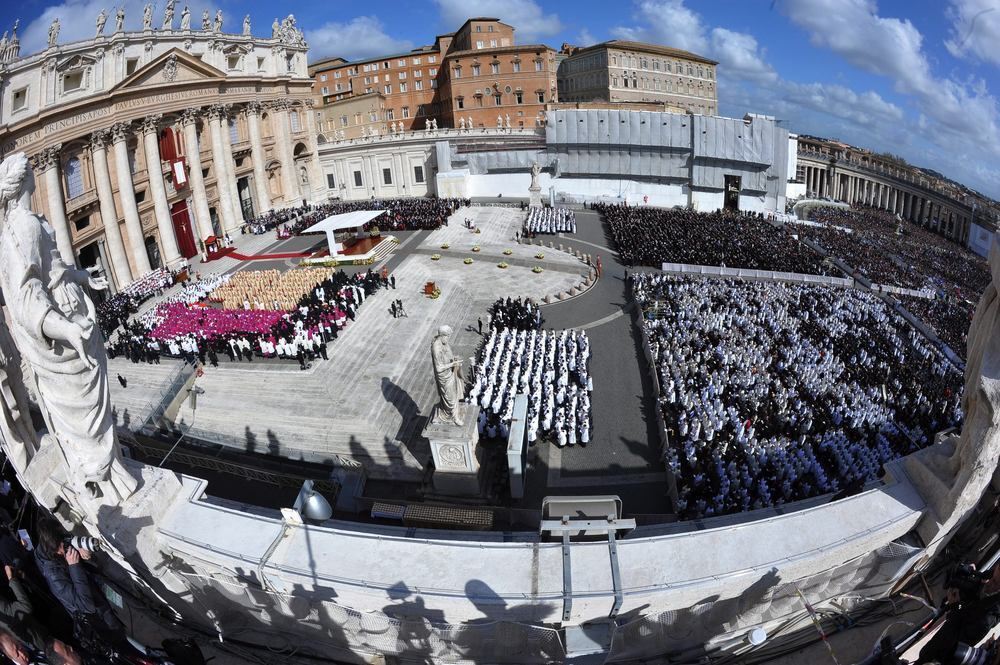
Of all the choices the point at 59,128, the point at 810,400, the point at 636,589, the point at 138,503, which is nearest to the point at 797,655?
the point at 636,589

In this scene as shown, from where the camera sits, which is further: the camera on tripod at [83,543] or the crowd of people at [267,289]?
the crowd of people at [267,289]

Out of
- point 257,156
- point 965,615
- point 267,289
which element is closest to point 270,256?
point 267,289

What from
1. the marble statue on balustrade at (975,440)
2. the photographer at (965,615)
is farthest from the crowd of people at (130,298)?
the photographer at (965,615)

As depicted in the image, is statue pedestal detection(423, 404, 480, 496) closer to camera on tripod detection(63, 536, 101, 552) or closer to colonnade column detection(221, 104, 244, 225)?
camera on tripod detection(63, 536, 101, 552)

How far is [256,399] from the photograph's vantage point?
19.4 m

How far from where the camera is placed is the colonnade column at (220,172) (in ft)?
138

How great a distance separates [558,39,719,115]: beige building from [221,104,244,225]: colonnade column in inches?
1835

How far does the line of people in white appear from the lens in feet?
135

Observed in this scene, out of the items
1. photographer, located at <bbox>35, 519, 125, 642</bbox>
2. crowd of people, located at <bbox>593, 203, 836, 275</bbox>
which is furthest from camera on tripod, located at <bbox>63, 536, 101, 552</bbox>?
crowd of people, located at <bbox>593, 203, 836, 275</bbox>

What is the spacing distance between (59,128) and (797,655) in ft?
132

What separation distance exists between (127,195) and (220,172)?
9541 millimetres

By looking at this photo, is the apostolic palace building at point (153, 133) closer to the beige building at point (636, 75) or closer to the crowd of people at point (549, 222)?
the crowd of people at point (549, 222)

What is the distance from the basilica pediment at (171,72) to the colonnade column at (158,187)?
2.18 metres

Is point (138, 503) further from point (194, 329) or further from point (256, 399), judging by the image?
point (194, 329)
